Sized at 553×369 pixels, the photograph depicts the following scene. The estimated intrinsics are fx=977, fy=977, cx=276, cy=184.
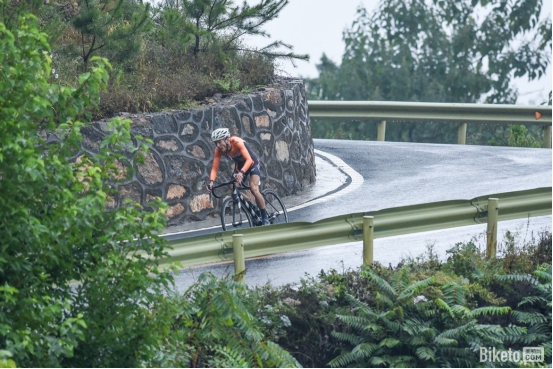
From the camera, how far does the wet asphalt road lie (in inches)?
498

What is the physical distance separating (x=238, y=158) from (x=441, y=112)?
34.3 ft

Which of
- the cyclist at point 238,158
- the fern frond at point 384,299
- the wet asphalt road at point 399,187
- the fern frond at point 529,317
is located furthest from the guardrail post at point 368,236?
the cyclist at point 238,158

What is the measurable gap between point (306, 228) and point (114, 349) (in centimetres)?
393

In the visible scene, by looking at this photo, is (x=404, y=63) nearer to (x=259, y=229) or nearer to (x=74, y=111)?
(x=259, y=229)

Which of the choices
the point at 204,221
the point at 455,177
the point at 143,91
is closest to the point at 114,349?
the point at 204,221

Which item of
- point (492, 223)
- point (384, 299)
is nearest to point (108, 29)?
point (492, 223)

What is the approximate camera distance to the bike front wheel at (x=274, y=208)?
48.0 feet

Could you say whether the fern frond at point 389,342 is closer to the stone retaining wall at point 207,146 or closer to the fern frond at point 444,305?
the fern frond at point 444,305

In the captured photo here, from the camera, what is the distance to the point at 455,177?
18719 millimetres

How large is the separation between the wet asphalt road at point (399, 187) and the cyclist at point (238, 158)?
1.31m

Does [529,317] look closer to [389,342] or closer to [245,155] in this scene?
[389,342]

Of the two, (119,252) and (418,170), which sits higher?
(119,252)

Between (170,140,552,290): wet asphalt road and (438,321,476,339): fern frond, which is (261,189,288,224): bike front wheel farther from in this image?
(438,321,476,339): fern frond

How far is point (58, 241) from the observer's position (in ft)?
21.4
